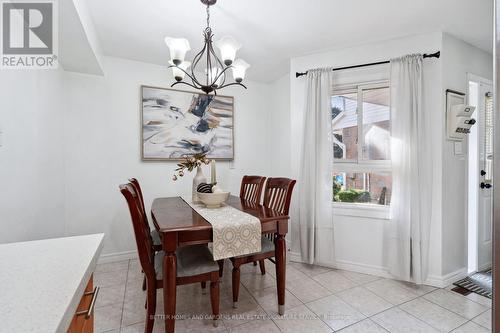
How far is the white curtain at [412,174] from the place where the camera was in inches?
88.5

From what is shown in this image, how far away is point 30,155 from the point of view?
5.67 ft

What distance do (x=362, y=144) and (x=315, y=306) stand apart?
171 centimetres

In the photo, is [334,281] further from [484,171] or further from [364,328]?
[484,171]

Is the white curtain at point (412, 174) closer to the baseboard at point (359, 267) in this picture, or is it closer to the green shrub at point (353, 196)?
the baseboard at point (359, 267)

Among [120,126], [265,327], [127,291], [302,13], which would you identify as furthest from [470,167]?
[120,126]

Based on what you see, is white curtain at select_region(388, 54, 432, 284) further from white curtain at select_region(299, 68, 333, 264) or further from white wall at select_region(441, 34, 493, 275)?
white curtain at select_region(299, 68, 333, 264)

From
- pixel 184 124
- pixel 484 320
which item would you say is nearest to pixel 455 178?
pixel 484 320

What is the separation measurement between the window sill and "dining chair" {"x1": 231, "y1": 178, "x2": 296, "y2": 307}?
0.81 metres

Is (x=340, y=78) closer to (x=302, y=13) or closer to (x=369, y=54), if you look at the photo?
(x=369, y=54)

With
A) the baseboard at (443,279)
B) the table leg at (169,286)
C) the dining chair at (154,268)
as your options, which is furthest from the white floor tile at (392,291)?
the table leg at (169,286)

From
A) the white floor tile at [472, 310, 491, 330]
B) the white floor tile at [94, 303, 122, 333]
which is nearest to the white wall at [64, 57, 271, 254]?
the white floor tile at [94, 303, 122, 333]

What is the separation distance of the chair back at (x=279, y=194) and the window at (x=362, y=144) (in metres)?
0.85

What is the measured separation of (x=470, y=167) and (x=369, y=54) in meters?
1.69

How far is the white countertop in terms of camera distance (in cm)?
51
